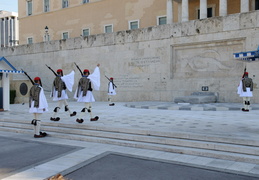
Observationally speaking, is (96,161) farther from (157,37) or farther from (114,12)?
(114,12)

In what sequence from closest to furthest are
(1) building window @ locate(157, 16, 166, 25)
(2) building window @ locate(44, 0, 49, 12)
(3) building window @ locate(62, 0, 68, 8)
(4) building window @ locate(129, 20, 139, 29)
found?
(1) building window @ locate(157, 16, 166, 25), (4) building window @ locate(129, 20, 139, 29), (3) building window @ locate(62, 0, 68, 8), (2) building window @ locate(44, 0, 49, 12)

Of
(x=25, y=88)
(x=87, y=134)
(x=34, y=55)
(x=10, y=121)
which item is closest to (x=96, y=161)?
(x=87, y=134)

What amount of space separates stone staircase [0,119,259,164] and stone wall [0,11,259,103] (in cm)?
1050

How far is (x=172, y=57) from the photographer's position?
19.0 meters

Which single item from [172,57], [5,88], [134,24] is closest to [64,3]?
[134,24]

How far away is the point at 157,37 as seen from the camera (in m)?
19.4

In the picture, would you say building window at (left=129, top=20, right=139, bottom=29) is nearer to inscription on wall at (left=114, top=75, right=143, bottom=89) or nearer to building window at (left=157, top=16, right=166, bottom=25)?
building window at (left=157, top=16, right=166, bottom=25)

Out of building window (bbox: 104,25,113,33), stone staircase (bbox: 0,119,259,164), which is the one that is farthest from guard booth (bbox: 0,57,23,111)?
building window (bbox: 104,25,113,33)

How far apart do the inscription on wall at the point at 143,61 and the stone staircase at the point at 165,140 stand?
10999 mm

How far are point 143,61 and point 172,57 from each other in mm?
2220

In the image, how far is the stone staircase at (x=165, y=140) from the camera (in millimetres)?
6188

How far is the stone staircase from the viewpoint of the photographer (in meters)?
6.19

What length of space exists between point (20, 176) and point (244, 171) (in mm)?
4249

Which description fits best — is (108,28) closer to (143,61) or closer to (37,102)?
(143,61)
